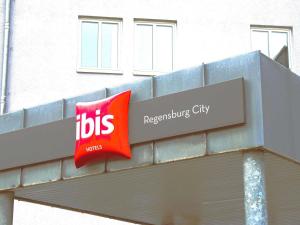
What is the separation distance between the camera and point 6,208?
19438mm

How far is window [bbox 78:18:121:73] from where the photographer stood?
2762 centimetres

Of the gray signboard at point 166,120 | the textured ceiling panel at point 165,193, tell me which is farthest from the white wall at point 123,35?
the gray signboard at point 166,120

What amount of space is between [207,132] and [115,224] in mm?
11096

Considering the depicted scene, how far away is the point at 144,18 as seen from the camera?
91.6ft

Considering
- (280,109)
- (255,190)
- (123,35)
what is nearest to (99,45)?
(123,35)

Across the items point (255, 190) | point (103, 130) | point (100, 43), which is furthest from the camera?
point (100, 43)

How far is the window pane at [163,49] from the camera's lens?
27.8 m

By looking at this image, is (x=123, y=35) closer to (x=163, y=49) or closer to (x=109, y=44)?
(x=109, y=44)

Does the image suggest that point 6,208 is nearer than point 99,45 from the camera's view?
Yes

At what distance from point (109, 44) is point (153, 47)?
5.05 feet

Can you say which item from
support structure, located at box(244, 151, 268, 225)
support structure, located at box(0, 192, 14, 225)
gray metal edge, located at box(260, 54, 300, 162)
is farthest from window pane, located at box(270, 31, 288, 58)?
support structure, located at box(244, 151, 268, 225)

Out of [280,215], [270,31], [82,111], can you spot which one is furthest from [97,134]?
[270,31]

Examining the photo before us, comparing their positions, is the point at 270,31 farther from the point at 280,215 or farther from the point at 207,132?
the point at 207,132

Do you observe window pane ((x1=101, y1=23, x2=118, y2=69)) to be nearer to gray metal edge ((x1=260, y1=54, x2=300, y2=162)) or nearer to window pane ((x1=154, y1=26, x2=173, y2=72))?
window pane ((x1=154, y1=26, x2=173, y2=72))
